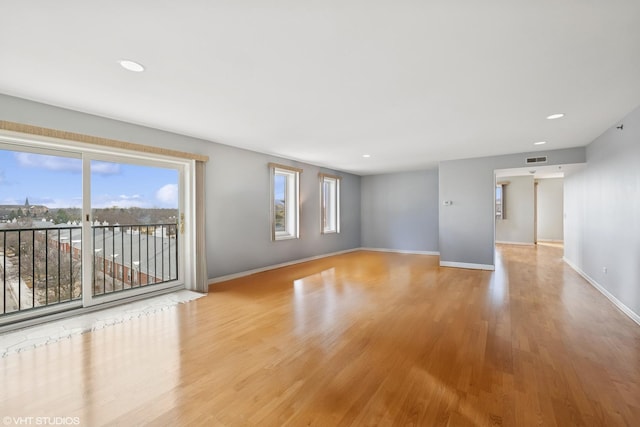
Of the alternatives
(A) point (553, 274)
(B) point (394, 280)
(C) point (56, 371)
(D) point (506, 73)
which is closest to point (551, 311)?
(B) point (394, 280)

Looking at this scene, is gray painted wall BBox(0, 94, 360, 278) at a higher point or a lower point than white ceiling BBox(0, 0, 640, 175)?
lower

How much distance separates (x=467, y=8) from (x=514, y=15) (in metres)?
0.31

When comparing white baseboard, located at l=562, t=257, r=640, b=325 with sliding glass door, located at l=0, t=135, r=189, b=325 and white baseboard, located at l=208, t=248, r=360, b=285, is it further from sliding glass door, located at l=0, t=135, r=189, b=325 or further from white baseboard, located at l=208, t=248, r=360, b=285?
sliding glass door, located at l=0, t=135, r=189, b=325

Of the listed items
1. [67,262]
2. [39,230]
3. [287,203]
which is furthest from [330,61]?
[287,203]

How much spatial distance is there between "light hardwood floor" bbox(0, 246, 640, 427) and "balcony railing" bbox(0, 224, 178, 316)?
104 centimetres

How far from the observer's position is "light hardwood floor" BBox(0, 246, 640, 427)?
1626mm

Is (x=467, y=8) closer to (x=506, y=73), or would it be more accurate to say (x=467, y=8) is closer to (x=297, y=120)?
(x=506, y=73)

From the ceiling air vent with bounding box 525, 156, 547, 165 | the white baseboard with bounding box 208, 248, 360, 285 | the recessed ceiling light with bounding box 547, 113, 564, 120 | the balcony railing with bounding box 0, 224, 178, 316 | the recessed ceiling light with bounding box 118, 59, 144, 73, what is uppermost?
the recessed ceiling light with bounding box 118, 59, 144, 73

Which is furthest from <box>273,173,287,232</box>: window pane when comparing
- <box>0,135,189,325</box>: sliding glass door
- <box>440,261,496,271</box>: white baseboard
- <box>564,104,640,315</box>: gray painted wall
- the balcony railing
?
<box>564,104,640,315</box>: gray painted wall

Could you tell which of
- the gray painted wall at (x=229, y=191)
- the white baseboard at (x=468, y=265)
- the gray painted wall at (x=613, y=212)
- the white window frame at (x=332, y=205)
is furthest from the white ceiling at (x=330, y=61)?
the white window frame at (x=332, y=205)

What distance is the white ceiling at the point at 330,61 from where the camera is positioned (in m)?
1.58

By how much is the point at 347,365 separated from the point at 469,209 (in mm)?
4913

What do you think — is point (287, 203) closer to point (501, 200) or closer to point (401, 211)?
point (401, 211)

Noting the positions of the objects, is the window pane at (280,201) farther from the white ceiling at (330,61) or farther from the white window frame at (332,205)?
the white ceiling at (330,61)
